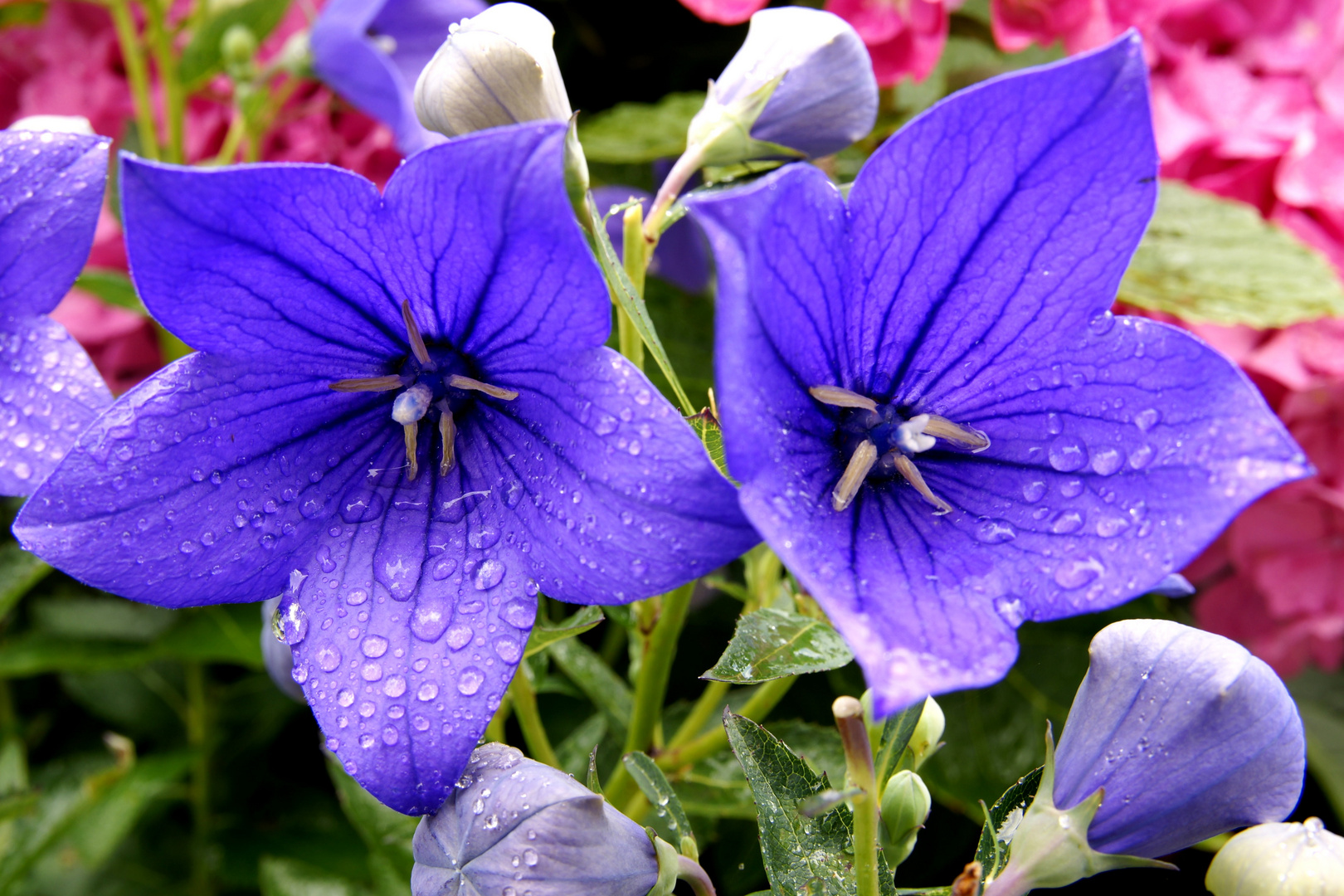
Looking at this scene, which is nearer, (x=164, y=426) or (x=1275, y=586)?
(x=164, y=426)

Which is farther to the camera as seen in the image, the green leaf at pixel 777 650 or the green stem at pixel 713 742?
the green stem at pixel 713 742

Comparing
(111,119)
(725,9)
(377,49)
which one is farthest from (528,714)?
(111,119)

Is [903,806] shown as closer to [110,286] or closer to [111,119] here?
[110,286]

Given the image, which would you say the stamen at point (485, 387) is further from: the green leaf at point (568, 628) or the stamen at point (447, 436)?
the green leaf at point (568, 628)

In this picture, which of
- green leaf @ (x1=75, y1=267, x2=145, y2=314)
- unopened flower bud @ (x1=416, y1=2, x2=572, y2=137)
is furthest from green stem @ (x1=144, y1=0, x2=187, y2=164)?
unopened flower bud @ (x1=416, y1=2, x2=572, y2=137)

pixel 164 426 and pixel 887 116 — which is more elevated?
pixel 164 426

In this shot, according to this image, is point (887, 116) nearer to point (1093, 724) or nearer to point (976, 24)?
point (976, 24)

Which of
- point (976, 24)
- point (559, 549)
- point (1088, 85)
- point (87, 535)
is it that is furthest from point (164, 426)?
point (976, 24)

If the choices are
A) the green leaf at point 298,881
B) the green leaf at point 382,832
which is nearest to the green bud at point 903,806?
the green leaf at point 382,832
